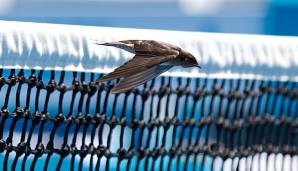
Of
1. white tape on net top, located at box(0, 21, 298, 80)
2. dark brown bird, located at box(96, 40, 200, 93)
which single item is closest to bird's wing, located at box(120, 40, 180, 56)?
dark brown bird, located at box(96, 40, 200, 93)

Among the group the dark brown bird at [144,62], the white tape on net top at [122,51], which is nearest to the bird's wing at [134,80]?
the dark brown bird at [144,62]

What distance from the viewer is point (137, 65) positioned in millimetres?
1156

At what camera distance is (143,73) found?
1158 millimetres

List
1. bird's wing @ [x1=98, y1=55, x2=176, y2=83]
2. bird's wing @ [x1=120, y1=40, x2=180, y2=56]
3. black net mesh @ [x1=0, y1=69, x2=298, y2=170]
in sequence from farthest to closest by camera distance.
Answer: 1. black net mesh @ [x1=0, y1=69, x2=298, y2=170]
2. bird's wing @ [x1=120, y1=40, x2=180, y2=56]
3. bird's wing @ [x1=98, y1=55, x2=176, y2=83]

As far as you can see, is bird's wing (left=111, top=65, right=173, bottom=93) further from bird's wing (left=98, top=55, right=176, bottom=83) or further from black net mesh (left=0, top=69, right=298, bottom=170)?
black net mesh (left=0, top=69, right=298, bottom=170)

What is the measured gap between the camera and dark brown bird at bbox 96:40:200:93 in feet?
3.72

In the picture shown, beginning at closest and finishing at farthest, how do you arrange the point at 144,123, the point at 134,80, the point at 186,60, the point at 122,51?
the point at 134,80
the point at 186,60
the point at 122,51
the point at 144,123

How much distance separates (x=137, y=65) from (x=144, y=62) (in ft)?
0.06

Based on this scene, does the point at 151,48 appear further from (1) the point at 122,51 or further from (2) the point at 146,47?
(1) the point at 122,51

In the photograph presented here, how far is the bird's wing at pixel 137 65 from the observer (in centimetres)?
111

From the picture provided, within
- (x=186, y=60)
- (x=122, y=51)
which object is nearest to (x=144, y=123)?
(x=122, y=51)

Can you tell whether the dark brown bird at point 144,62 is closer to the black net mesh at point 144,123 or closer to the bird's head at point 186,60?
the bird's head at point 186,60

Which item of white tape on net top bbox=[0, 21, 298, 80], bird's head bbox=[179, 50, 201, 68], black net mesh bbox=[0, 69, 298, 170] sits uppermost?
→ white tape on net top bbox=[0, 21, 298, 80]

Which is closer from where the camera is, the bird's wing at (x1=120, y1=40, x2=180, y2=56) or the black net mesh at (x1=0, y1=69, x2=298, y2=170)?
the bird's wing at (x1=120, y1=40, x2=180, y2=56)
